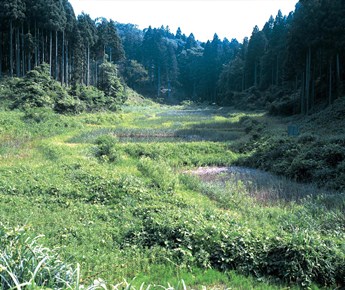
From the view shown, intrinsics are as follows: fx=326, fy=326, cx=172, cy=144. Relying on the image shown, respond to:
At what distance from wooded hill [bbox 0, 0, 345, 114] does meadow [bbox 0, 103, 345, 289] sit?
1924 centimetres

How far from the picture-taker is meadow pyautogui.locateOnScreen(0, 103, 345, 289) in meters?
4.57

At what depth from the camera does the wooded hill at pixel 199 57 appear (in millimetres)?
28422

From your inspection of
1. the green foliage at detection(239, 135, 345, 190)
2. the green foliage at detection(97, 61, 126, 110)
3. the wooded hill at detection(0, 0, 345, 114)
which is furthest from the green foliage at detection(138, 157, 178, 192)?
the green foliage at detection(97, 61, 126, 110)

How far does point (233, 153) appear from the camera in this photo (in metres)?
17.2

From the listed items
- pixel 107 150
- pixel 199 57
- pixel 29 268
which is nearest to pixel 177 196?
pixel 29 268

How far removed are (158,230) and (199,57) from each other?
86.7m

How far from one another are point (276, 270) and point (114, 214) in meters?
3.80

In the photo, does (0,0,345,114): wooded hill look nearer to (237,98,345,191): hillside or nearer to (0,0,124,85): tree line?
(0,0,124,85): tree line

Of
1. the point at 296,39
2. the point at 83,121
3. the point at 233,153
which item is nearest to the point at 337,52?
the point at 296,39

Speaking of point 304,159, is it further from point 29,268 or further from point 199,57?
point 199,57

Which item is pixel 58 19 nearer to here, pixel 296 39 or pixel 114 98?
pixel 114 98

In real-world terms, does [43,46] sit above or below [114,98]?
above

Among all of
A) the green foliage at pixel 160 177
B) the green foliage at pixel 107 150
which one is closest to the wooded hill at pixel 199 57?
the green foliage at pixel 107 150

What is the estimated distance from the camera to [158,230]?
6238 millimetres
